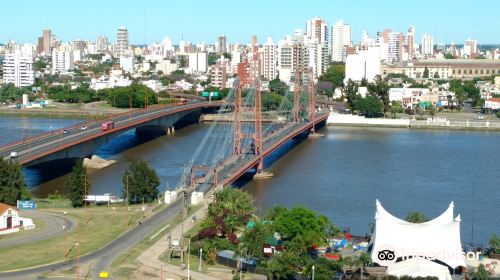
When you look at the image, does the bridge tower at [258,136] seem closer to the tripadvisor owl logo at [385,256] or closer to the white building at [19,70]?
the tripadvisor owl logo at [385,256]

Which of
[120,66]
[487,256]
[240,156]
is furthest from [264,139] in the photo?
[120,66]

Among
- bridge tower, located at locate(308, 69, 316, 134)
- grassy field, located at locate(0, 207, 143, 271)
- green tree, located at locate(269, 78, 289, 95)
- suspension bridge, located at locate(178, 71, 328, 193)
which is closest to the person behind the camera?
grassy field, located at locate(0, 207, 143, 271)

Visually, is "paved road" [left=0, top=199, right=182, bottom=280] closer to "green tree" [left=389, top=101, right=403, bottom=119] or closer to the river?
the river

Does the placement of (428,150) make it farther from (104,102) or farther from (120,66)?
(120,66)

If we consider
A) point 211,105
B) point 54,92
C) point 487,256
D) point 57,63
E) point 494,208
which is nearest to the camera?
point 487,256

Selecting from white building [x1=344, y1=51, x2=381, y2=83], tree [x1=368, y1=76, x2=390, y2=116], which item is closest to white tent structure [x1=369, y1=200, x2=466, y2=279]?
tree [x1=368, y1=76, x2=390, y2=116]

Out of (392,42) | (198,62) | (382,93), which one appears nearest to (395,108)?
(382,93)

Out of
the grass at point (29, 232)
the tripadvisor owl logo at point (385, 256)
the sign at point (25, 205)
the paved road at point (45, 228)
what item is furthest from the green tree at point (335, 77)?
the tripadvisor owl logo at point (385, 256)
